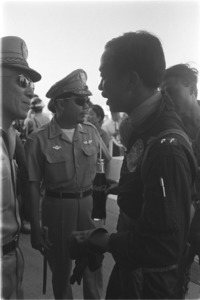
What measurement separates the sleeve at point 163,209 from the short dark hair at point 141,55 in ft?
1.14

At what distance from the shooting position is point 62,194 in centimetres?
244

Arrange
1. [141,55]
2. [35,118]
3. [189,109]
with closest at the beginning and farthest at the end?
1. [141,55]
2. [189,109]
3. [35,118]

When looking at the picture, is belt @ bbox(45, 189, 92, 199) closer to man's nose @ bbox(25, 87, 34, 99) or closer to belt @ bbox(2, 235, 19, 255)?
belt @ bbox(2, 235, 19, 255)

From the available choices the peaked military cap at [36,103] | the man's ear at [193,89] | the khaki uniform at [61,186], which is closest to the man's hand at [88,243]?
the khaki uniform at [61,186]

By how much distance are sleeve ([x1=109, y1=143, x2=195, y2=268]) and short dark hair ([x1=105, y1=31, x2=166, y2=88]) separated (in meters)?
0.35

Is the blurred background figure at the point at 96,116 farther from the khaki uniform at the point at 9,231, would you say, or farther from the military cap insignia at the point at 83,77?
the khaki uniform at the point at 9,231

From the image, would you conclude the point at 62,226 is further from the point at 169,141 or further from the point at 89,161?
the point at 169,141

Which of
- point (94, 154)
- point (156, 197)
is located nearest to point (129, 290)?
point (156, 197)

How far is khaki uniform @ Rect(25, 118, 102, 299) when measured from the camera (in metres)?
2.43

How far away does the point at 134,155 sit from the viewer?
1384mm

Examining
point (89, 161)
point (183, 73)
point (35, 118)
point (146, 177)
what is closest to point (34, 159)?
point (89, 161)

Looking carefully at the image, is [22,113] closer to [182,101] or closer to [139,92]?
[139,92]

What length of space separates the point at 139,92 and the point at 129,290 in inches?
32.8

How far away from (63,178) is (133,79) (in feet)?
4.12
